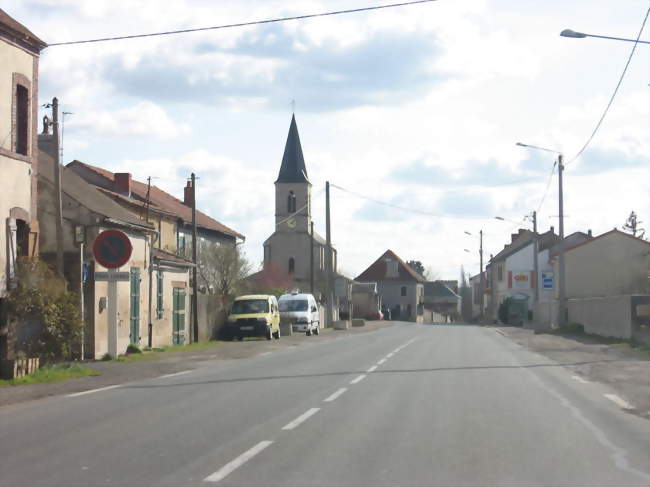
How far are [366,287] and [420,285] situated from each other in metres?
25.3

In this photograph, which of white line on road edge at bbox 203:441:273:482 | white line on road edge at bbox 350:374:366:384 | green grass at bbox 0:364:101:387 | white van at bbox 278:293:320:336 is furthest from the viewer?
white van at bbox 278:293:320:336

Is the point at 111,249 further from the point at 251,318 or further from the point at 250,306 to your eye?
the point at 250,306

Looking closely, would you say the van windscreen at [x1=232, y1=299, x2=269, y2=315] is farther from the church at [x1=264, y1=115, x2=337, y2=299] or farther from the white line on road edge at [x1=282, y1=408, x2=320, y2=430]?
the church at [x1=264, y1=115, x2=337, y2=299]

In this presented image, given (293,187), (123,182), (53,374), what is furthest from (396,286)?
(53,374)

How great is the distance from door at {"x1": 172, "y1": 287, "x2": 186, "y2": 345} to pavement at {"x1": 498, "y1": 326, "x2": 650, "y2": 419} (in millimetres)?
13051

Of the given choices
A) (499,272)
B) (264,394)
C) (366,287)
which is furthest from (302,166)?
(264,394)

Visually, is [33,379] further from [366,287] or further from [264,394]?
[366,287]

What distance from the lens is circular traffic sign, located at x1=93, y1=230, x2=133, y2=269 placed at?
71.6 ft

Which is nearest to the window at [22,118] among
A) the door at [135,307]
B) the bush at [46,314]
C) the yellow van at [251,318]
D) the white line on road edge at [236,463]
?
the bush at [46,314]

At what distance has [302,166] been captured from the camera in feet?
360

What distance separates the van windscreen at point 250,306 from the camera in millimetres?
38938

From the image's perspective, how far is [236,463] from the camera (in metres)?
8.45

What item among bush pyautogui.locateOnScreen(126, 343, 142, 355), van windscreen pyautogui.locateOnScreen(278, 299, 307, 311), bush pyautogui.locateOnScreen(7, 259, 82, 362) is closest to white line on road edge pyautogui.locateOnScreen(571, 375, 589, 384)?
bush pyautogui.locateOnScreen(7, 259, 82, 362)

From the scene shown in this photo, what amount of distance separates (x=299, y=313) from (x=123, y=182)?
12.7 meters
